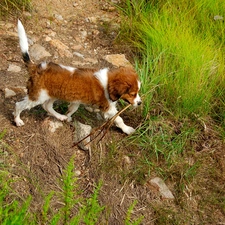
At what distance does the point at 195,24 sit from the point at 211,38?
30 centimetres

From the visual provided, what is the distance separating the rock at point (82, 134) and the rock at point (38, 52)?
3.82 feet

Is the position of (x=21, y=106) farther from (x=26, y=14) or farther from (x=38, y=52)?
(x=26, y=14)

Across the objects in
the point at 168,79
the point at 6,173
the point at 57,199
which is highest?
the point at 168,79

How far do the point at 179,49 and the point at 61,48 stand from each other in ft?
4.66

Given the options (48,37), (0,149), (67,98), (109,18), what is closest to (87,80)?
(67,98)

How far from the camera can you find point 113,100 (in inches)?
142

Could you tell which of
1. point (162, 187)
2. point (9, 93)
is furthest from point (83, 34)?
point (162, 187)

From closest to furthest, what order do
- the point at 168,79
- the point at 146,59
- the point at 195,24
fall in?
the point at 168,79 < the point at 146,59 < the point at 195,24

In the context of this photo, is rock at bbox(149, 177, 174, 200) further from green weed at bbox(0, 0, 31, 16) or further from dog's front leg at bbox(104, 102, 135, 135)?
green weed at bbox(0, 0, 31, 16)

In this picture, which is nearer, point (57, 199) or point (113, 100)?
point (57, 199)

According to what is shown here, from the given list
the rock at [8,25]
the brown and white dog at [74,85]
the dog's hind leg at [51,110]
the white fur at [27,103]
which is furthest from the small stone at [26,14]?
the white fur at [27,103]

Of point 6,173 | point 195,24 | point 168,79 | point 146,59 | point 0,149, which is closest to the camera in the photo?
point 6,173

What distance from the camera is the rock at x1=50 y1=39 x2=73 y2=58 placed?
4.72 m

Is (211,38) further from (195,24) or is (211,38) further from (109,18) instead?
(109,18)
